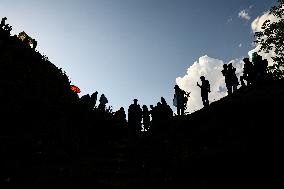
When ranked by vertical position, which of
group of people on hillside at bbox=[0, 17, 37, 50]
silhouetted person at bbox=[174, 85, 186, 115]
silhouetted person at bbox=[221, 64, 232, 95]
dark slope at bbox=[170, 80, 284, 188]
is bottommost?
dark slope at bbox=[170, 80, 284, 188]

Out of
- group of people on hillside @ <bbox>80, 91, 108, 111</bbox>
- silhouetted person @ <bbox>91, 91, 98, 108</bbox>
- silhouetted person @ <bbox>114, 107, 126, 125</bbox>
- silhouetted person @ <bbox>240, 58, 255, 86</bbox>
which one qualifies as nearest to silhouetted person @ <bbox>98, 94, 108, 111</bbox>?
group of people on hillside @ <bbox>80, 91, 108, 111</bbox>

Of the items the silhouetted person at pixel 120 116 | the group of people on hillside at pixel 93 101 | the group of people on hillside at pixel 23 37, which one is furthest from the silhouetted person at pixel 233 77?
the group of people on hillside at pixel 23 37

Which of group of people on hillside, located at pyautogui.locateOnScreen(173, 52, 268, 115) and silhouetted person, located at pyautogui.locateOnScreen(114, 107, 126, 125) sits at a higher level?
group of people on hillside, located at pyautogui.locateOnScreen(173, 52, 268, 115)

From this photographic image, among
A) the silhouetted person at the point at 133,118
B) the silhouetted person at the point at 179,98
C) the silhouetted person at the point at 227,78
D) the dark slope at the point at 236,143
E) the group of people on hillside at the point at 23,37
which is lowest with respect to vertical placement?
the dark slope at the point at 236,143

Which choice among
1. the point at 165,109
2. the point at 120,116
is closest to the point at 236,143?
the point at 165,109

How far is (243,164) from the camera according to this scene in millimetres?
10547

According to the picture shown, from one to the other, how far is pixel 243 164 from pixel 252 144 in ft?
4.18

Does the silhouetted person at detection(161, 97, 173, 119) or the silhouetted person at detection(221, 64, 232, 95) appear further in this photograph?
the silhouetted person at detection(221, 64, 232, 95)

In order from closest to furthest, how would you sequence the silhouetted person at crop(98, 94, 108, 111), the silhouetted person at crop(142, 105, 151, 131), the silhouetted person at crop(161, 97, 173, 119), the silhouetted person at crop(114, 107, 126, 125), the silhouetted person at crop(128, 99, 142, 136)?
1. the silhouetted person at crop(128, 99, 142, 136)
2. the silhouetted person at crop(161, 97, 173, 119)
3. the silhouetted person at crop(142, 105, 151, 131)
4. the silhouetted person at crop(114, 107, 126, 125)
5. the silhouetted person at crop(98, 94, 108, 111)

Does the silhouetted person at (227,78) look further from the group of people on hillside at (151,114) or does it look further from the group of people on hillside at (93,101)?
the group of people on hillside at (93,101)

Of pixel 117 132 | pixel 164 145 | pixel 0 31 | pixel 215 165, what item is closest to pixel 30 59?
pixel 0 31

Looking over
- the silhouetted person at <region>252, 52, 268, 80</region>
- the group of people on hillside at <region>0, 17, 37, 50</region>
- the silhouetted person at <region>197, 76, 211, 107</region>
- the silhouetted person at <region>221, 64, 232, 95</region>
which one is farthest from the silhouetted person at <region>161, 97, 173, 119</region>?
the group of people on hillside at <region>0, 17, 37, 50</region>

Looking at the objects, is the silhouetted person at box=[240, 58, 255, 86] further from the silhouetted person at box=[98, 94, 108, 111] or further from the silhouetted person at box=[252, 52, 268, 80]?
the silhouetted person at box=[98, 94, 108, 111]

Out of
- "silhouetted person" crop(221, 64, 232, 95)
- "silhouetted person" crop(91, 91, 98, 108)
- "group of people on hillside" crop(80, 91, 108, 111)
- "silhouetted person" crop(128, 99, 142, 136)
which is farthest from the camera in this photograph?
"silhouetted person" crop(91, 91, 98, 108)
